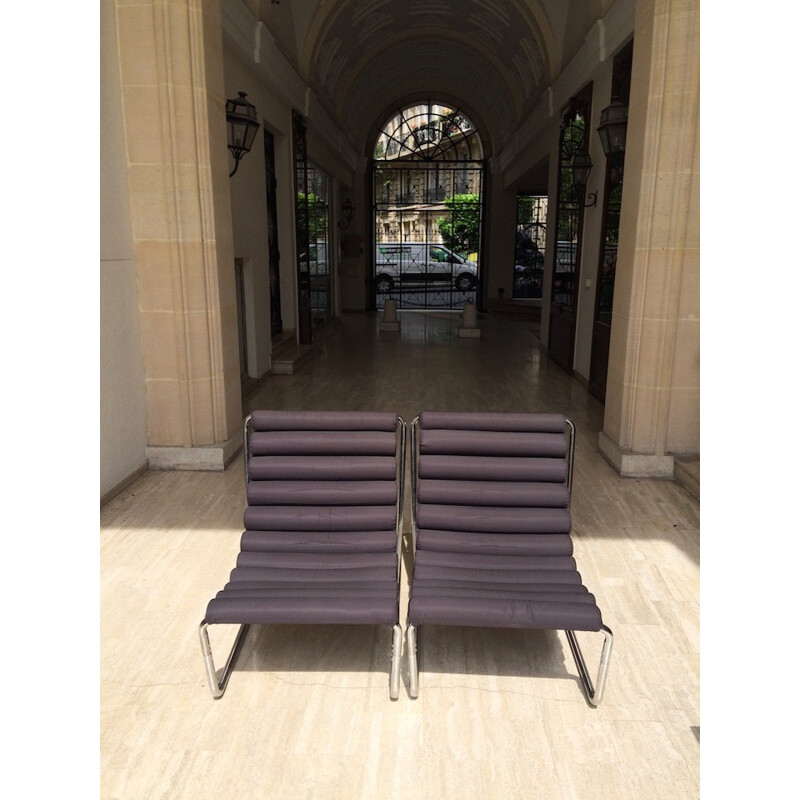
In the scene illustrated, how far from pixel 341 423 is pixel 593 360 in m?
5.36

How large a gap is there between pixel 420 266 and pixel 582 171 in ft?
38.7

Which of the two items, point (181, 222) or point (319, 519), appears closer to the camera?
point (319, 519)

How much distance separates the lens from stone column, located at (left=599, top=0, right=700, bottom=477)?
4.66 meters

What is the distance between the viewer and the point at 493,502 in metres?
3.32

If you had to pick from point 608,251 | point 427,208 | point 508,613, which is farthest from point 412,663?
point 427,208

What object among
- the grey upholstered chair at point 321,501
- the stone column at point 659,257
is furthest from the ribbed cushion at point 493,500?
the stone column at point 659,257

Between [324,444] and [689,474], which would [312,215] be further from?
[324,444]

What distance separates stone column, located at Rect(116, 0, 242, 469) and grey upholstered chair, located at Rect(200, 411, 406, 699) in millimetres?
1904

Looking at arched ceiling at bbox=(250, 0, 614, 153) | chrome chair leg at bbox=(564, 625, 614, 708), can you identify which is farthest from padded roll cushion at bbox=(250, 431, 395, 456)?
arched ceiling at bbox=(250, 0, 614, 153)

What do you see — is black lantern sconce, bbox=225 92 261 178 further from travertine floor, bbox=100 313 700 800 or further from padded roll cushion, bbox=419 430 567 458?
padded roll cushion, bbox=419 430 567 458

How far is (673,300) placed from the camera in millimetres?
4977

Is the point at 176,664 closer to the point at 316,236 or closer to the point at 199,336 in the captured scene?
the point at 199,336

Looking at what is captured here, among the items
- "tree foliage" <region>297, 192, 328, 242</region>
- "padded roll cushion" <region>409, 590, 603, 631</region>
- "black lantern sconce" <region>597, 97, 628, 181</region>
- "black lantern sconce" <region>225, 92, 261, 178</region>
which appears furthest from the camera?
"tree foliage" <region>297, 192, 328, 242</region>
